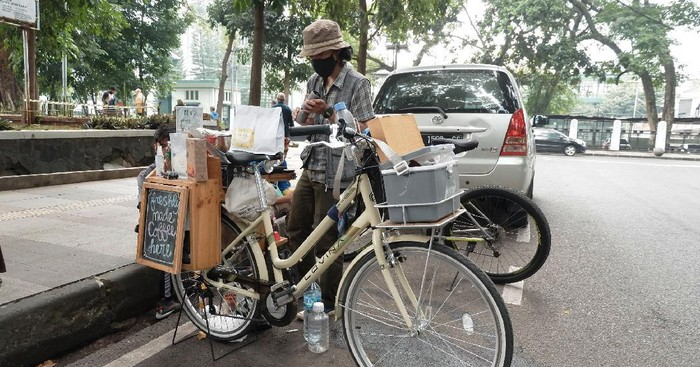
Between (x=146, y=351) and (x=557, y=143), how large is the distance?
22361 mm

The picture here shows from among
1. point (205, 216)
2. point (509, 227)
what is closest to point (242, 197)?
point (205, 216)

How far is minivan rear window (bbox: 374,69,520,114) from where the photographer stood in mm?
4766

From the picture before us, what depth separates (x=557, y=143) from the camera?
72.5 feet

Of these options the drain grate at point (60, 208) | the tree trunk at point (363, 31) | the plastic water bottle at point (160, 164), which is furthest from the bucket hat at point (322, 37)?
the tree trunk at point (363, 31)

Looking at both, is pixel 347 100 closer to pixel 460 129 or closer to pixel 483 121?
pixel 460 129

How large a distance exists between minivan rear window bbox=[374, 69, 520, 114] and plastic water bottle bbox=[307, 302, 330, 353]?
271 cm

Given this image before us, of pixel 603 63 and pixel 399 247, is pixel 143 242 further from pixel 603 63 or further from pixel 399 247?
pixel 603 63

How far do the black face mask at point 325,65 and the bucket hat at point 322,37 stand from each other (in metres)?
0.09

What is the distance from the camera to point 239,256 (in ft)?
9.16

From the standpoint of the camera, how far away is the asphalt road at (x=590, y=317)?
103 inches

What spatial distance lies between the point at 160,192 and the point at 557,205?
20.8 ft

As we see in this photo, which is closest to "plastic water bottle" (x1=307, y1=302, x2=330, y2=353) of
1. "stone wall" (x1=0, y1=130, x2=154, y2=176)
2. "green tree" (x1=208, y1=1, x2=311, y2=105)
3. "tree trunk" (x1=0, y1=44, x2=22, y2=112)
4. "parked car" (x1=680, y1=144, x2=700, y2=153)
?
"stone wall" (x1=0, y1=130, x2=154, y2=176)

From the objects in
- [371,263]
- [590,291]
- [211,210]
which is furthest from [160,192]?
[590,291]

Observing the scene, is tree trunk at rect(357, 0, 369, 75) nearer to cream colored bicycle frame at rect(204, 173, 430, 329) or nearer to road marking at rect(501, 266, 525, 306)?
road marking at rect(501, 266, 525, 306)
